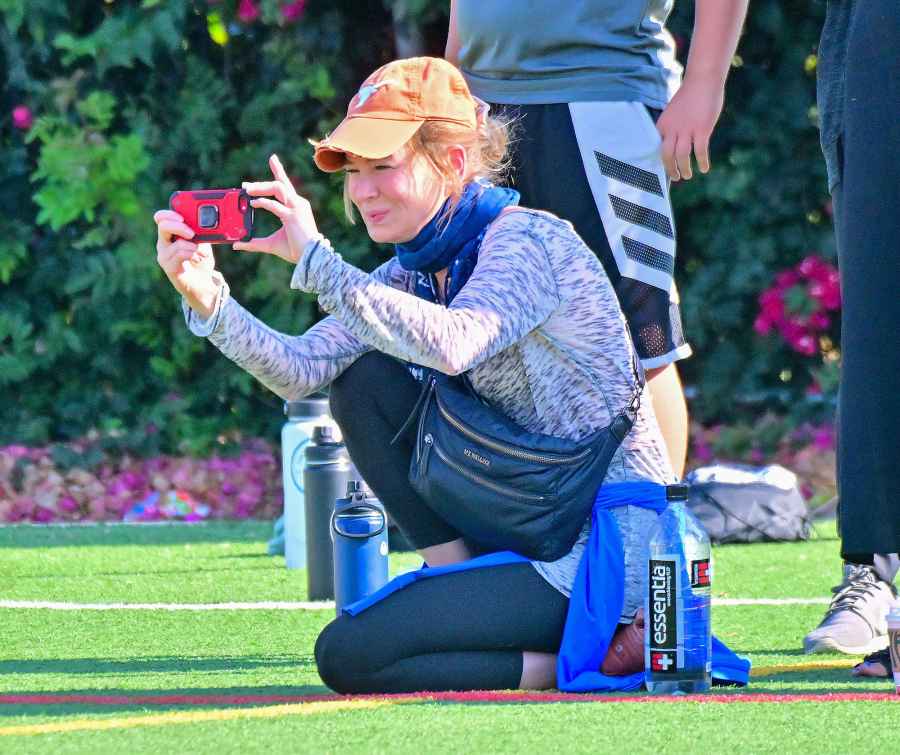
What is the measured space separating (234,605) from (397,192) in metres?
1.55

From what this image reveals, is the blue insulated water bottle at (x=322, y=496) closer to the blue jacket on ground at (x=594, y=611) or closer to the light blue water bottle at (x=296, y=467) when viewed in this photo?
the light blue water bottle at (x=296, y=467)

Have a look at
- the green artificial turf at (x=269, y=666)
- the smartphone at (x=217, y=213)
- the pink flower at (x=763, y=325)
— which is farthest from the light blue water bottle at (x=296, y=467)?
the pink flower at (x=763, y=325)

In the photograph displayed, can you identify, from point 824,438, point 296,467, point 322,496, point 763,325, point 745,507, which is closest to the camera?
point 322,496

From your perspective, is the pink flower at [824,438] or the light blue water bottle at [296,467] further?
the pink flower at [824,438]

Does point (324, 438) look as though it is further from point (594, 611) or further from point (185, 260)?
point (594, 611)

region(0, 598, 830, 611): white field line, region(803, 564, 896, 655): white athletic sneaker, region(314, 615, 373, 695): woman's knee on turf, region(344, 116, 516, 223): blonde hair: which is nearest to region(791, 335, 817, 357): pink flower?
region(0, 598, 830, 611): white field line

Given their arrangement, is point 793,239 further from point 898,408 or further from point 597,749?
point 597,749

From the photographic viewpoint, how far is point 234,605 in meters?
4.44

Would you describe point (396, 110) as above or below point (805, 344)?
above

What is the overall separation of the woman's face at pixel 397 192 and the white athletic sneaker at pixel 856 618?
1.11 metres

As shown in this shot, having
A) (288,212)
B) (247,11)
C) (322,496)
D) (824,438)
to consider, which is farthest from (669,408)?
(247,11)

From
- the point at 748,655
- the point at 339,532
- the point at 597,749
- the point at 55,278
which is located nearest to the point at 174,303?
the point at 55,278

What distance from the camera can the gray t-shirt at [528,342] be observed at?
9.85 ft

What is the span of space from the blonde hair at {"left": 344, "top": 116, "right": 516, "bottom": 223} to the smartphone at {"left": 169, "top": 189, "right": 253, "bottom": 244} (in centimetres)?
29
